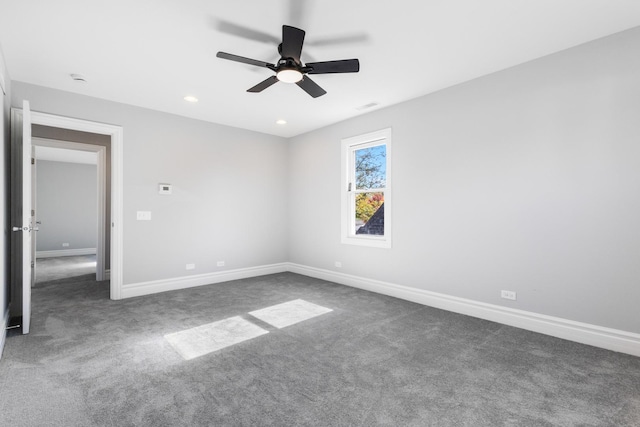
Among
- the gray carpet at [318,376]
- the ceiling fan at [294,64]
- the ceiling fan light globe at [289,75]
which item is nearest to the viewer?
the gray carpet at [318,376]

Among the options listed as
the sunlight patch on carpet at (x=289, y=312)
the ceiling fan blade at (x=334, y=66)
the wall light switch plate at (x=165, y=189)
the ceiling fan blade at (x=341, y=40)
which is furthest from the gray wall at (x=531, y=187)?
the wall light switch plate at (x=165, y=189)

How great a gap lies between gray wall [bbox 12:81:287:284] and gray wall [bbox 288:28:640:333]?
2.41 meters

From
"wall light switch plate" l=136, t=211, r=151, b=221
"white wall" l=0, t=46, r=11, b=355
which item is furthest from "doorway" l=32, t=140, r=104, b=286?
"white wall" l=0, t=46, r=11, b=355

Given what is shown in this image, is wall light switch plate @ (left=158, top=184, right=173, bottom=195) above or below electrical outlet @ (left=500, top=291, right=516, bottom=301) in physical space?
above

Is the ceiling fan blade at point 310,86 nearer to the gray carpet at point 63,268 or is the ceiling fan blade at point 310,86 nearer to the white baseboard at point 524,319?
the white baseboard at point 524,319

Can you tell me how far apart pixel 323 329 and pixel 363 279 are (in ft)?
Answer: 5.91

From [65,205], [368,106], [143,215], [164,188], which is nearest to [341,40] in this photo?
[368,106]

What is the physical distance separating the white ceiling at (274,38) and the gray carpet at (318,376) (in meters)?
2.75

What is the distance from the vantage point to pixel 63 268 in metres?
6.53

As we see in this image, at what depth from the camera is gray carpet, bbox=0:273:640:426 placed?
182 centimetres

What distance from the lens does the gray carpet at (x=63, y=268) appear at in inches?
224

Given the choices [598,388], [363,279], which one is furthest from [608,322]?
[363,279]

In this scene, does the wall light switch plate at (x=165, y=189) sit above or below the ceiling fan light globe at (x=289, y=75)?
below

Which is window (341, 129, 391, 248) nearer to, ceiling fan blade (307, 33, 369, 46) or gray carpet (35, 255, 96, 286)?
ceiling fan blade (307, 33, 369, 46)
